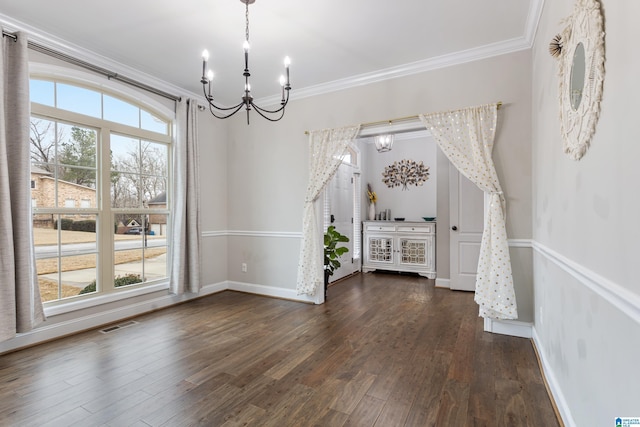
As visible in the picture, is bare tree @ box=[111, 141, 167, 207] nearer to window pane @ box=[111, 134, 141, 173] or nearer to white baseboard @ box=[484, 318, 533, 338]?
window pane @ box=[111, 134, 141, 173]

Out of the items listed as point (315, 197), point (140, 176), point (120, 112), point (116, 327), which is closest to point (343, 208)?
point (315, 197)

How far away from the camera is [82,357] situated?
8.55ft

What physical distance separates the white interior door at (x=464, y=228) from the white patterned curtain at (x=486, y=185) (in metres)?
1.76

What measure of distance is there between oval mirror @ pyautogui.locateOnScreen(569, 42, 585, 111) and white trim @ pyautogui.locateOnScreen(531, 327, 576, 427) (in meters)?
1.59

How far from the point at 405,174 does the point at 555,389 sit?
4959 mm

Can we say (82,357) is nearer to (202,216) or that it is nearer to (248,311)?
(248,311)

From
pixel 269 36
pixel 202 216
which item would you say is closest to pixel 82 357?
pixel 202 216

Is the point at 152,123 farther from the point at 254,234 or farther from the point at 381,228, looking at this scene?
the point at 381,228

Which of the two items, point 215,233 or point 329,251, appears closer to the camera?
point 329,251

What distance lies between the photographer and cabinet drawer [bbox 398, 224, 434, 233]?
223 inches

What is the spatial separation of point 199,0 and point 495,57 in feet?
9.22

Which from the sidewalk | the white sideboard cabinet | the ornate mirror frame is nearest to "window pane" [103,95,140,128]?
the sidewalk

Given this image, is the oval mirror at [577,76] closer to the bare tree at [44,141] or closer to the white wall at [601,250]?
the white wall at [601,250]

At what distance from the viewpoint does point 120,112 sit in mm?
3621
